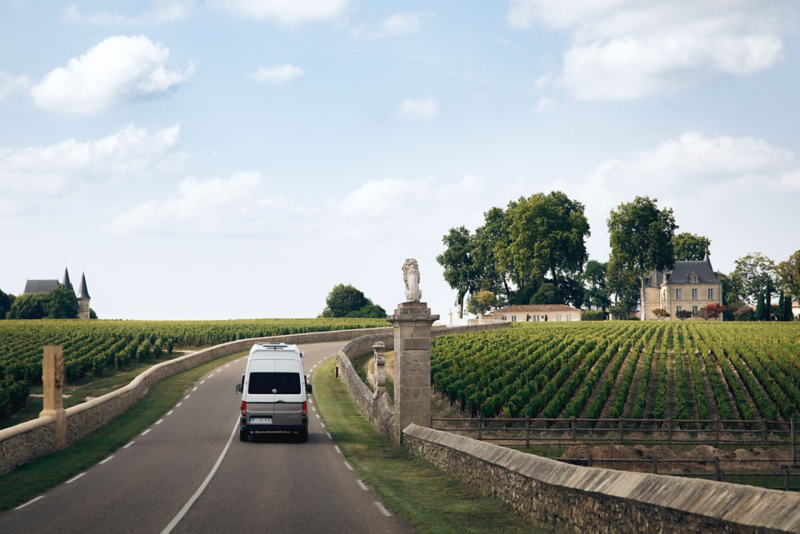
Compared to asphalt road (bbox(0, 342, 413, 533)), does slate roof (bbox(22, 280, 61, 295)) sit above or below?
above

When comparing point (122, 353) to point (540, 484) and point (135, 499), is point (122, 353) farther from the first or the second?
point (540, 484)

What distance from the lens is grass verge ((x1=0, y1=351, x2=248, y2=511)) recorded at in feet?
48.8

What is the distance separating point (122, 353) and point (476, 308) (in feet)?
225

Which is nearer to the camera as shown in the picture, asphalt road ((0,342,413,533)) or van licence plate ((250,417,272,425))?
asphalt road ((0,342,413,533))

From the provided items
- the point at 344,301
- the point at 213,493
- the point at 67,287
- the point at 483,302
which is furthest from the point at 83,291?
the point at 213,493

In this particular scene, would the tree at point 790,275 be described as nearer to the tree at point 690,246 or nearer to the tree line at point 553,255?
the tree line at point 553,255

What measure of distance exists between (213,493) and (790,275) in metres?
106

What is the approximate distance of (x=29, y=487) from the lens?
49.3 ft

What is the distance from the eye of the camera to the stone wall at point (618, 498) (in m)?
6.36

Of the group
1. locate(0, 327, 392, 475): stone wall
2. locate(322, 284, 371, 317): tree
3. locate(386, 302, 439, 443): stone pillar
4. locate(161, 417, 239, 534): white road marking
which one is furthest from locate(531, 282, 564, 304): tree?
locate(161, 417, 239, 534): white road marking

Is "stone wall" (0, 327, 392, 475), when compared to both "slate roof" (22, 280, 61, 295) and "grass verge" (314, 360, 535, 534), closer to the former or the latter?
"grass verge" (314, 360, 535, 534)

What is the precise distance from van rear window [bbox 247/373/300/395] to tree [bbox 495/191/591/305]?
81756mm

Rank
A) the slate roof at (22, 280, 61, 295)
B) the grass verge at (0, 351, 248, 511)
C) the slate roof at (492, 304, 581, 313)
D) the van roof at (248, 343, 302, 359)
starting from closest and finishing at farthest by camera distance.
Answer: the grass verge at (0, 351, 248, 511) < the van roof at (248, 343, 302, 359) < the slate roof at (492, 304, 581, 313) < the slate roof at (22, 280, 61, 295)

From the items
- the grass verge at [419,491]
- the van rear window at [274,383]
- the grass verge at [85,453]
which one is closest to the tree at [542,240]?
the grass verge at [85,453]
